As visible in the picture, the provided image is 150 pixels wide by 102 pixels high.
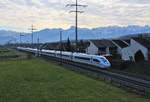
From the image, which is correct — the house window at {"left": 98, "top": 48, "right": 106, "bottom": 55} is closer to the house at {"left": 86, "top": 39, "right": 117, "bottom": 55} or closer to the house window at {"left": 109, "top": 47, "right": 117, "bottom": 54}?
the house at {"left": 86, "top": 39, "right": 117, "bottom": 55}

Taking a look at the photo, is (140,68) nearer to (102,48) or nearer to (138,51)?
(138,51)

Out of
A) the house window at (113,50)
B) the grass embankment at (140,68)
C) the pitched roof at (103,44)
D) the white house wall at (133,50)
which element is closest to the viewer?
the grass embankment at (140,68)

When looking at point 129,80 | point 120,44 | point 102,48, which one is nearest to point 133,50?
point 102,48

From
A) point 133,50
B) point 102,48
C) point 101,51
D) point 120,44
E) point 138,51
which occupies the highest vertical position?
point 120,44

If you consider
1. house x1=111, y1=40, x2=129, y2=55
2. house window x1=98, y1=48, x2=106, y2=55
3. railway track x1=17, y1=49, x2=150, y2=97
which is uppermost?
house x1=111, y1=40, x2=129, y2=55

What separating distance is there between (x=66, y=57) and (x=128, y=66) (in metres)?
21.2

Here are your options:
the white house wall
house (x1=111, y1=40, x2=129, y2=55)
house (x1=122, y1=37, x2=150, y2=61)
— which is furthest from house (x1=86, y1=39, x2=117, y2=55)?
house (x1=122, y1=37, x2=150, y2=61)

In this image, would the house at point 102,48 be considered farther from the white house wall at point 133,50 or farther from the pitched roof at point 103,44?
the white house wall at point 133,50

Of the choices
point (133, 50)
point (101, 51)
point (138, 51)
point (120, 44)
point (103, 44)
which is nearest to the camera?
point (138, 51)

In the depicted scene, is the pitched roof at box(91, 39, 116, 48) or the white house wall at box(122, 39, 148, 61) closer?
the white house wall at box(122, 39, 148, 61)

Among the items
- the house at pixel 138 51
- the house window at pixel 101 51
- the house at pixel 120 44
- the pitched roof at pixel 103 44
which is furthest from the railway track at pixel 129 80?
the house at pixel 120 44

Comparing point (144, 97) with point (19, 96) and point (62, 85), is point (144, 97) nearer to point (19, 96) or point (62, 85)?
point (62, 85)

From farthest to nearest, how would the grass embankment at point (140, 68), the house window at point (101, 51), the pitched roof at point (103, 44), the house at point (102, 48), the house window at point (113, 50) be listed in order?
the house window at point (113, 50), the pitched roof at point (103, 44), the house window at point (101, 51), the house at point (102, 48), the grass embankment at point (140, 68)

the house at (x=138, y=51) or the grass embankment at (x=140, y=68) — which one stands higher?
the house at (x=138, y=51)
